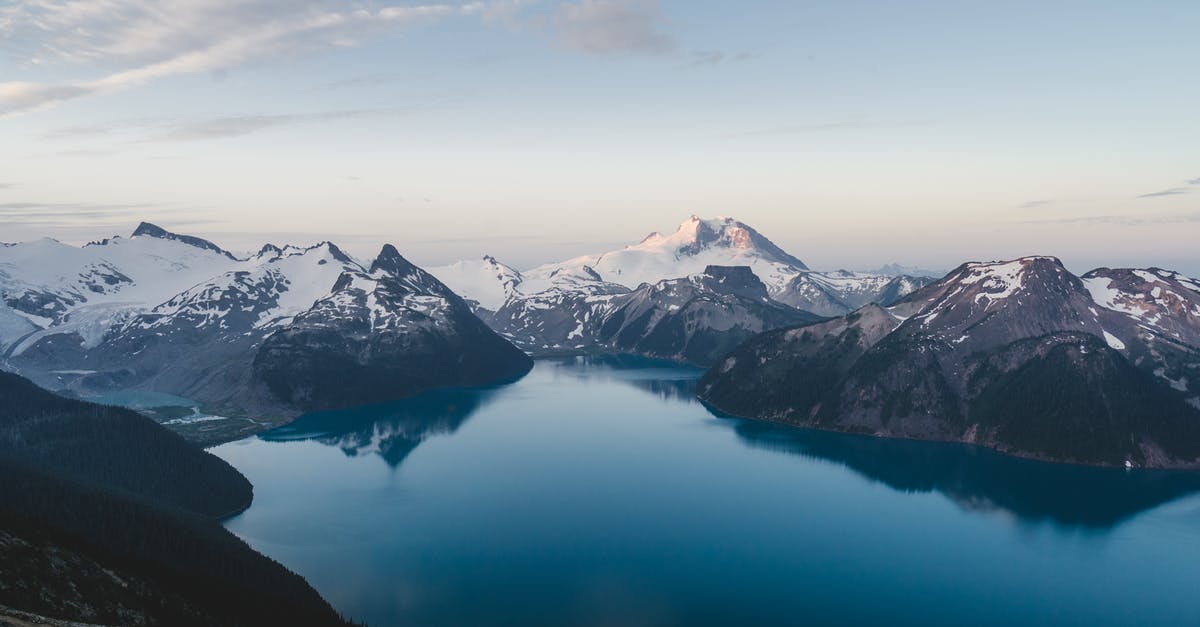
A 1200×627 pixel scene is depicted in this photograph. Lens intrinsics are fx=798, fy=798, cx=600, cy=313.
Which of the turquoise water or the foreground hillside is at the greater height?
the foreground hillside

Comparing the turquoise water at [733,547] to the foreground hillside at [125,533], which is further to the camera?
the turquoise water at [733,547]

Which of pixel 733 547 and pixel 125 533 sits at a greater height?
pixel 125 533

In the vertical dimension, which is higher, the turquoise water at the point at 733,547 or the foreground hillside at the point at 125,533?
the foreground hillside at the point at 125,533

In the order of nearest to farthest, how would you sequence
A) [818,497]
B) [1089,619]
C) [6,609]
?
[6,609] < [1089,619] < [818,497]

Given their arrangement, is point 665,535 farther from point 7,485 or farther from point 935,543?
point 7,485

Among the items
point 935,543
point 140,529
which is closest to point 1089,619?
point 935,543
